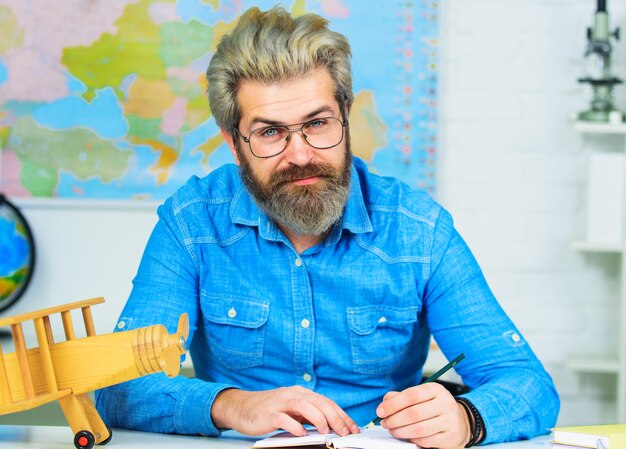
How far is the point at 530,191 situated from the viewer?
2.86 meters

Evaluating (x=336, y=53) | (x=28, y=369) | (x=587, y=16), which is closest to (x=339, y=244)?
(x=336, y=53)

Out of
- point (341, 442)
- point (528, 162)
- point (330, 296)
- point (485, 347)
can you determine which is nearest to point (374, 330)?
point (330, 296)

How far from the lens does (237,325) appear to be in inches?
66.5

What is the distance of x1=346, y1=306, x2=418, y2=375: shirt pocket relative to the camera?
1692mm

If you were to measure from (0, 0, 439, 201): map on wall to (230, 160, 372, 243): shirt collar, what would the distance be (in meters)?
1.11

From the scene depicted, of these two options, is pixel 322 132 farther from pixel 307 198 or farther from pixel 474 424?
pixel 474 424

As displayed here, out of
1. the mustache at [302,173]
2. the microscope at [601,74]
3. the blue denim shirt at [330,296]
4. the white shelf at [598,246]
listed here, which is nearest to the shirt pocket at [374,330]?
the blue denim shirt at [330,296]

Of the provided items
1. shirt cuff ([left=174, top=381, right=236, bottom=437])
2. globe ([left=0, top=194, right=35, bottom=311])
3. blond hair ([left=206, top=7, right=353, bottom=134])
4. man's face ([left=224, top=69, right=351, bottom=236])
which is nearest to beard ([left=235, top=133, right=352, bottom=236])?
man's face ([left=224, top=69, right=351, bottom=236])

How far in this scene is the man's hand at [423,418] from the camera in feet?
4.19

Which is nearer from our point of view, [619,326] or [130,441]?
[130,441]

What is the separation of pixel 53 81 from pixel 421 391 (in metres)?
1.98

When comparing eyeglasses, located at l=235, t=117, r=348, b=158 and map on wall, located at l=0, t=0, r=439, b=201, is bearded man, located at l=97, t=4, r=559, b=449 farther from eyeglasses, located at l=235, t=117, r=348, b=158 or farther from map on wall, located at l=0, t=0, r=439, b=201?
map on wall, located at l=0, t=0, r=439, b=201

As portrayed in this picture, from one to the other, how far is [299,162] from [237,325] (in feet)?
1.09

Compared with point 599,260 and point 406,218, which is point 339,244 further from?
point 599,260
